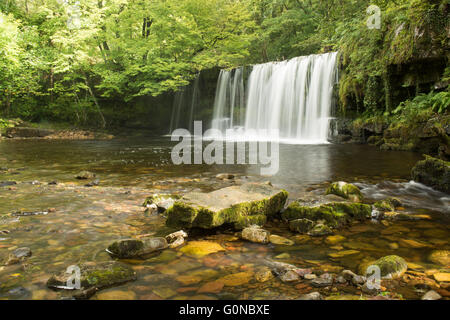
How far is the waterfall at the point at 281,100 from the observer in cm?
1600

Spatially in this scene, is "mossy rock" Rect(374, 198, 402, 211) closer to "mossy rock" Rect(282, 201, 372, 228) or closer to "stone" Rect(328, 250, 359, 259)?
"mossy rock" Rect(282, 201, 372, 228)

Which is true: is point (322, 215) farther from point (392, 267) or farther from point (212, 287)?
point (212, 287)

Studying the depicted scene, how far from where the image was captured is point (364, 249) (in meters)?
2.80

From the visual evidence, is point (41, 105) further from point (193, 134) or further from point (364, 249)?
point (364, 249)

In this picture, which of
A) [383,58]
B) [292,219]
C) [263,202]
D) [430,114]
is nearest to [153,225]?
[263,202]

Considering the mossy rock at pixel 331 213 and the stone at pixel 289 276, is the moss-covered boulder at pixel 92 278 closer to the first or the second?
the stone at pixel 289 276

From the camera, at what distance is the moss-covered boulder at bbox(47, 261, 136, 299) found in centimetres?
202

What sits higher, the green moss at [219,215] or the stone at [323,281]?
the green moss at [219,215]

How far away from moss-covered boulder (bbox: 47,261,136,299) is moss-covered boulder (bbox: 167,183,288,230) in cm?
97

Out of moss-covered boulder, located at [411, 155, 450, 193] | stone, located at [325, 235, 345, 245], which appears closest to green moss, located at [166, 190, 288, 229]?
stone, located at [325, 235, 345, 245]

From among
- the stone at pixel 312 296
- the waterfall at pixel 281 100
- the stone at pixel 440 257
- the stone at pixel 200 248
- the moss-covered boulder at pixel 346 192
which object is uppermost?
the waterfall at pixel 281 100

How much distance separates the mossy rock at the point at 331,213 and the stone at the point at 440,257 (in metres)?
0.91

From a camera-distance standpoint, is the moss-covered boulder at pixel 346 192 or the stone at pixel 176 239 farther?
the moss-covered boulder at pixel 346 192

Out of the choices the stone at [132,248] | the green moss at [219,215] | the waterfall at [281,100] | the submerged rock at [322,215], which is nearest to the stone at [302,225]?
the submerged rock at [322,215]
